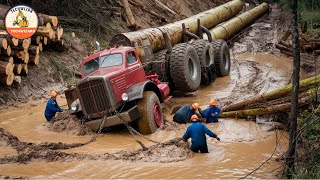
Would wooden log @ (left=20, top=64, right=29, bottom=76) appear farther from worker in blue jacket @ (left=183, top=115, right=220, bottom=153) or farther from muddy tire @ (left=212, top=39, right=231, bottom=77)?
muddy tire @ (left=212, top=39, right=231, bottom=77)

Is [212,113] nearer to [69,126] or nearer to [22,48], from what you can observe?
[69,126]

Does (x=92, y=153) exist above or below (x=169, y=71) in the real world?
below

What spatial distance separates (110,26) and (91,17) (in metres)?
1.20

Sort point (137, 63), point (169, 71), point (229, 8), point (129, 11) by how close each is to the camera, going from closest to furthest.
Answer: point (137, 63) → point (169, 71) → point (129, 11) → point (229, 8)

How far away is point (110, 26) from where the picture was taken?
749 inches

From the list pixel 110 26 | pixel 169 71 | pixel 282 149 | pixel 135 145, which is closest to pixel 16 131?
pixel 135 145

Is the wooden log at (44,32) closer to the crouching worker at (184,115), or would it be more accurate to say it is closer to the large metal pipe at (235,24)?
the crouching worker at (184,115)

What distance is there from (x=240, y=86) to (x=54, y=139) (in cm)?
816

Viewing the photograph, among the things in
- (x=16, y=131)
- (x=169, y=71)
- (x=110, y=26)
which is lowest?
(x=16, y=131)

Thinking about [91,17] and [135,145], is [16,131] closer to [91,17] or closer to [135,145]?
[135,145]

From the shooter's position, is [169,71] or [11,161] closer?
[11,161]

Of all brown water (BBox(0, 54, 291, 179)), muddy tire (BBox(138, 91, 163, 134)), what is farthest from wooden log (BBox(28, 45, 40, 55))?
muddy tire (BBox(138, 91, 163, 134))

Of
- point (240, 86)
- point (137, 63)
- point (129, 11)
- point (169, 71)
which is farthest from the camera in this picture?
point (129, 11)

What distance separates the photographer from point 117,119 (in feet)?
31.2
